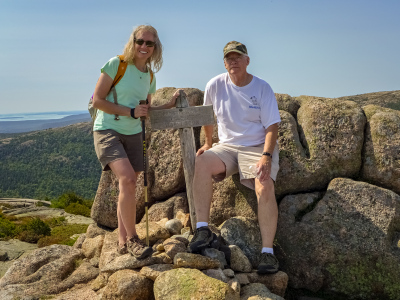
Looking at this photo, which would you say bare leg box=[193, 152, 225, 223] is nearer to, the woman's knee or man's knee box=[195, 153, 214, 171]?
man's knee box=[195, 153, 214, 171]

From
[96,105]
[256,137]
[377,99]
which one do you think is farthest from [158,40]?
[377,99]

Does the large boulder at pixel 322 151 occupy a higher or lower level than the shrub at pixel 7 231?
higher

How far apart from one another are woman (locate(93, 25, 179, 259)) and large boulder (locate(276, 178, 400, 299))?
3429 mm

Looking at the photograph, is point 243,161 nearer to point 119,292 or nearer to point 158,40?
point 158,40

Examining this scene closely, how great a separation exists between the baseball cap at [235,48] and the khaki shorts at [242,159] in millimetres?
1904

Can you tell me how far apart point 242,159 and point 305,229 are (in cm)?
215

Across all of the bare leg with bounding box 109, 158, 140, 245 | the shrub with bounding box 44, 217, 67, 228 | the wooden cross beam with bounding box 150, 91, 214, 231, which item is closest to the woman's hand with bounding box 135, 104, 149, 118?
the bare leg with bounding box 109, 158, 140, 245

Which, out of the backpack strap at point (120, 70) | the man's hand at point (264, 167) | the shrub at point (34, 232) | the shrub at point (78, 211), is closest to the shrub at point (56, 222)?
the shrub at point (78, 211)

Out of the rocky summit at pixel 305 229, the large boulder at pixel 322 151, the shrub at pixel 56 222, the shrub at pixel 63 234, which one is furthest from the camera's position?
the shrub at pixel 56 222

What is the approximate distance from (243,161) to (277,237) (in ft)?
6.65

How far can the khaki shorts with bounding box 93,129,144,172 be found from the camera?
8305mm

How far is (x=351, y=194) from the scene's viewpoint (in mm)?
9867

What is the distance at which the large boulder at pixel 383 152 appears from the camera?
10.1 m

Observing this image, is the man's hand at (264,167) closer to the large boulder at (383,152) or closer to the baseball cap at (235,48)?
the baseball cap at (235,48)
